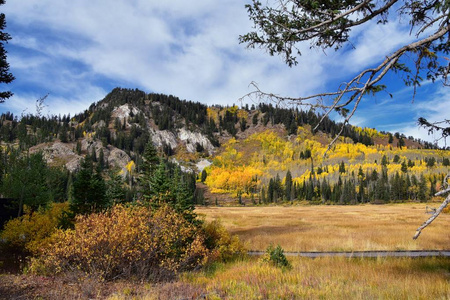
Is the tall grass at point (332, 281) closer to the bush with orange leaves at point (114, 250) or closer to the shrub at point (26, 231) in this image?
the bush with orange leaves at point (114, 250)

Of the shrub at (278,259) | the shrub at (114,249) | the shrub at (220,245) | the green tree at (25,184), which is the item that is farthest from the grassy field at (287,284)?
the green tree at (25,184)

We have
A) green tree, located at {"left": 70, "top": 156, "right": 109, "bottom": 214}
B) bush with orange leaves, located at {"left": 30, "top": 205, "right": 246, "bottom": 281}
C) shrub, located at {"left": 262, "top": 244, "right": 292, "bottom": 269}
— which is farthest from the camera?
green tree, located at {"left": 70, "top": 156, "right": 109, "bottom": 214}

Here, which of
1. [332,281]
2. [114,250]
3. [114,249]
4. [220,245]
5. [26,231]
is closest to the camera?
[332,281]

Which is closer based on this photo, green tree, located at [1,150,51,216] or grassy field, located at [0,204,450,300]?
grassy field, located at [0,204,450,300]

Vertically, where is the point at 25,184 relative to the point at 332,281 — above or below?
above

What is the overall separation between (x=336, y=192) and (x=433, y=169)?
90543 mm

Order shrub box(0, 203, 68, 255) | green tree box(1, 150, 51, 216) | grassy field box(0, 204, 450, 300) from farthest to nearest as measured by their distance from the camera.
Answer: green tree box(1, 150, 51, 216), shrub box(0, 203, 68, 255), grassy field box(0, 204, 450, 300)

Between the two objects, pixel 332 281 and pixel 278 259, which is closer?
pixel 332 281

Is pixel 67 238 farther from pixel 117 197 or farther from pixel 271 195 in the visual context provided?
pixel 271 195

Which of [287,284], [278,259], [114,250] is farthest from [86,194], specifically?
[287,284]

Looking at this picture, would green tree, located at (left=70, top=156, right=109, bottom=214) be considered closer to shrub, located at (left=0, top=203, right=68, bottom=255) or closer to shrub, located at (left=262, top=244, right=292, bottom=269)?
shrub, located at (left=0, top=203, right=68, bottom=255)

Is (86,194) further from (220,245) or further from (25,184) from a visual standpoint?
(25,184)

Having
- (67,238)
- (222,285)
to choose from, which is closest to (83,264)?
(67,238)

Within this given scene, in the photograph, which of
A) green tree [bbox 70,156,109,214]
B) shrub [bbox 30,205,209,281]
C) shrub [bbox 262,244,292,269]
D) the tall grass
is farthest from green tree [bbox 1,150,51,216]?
shrub [bbox 262,244,292,269]
